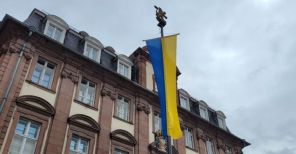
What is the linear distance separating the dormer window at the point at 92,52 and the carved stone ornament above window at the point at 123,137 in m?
5.34

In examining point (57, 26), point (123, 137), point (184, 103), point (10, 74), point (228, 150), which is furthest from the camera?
point (228, 150)

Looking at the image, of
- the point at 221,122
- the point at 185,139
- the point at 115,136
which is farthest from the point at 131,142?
the point at 221,122

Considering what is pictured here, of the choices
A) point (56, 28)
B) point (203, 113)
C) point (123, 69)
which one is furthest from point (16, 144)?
point (203, 113)

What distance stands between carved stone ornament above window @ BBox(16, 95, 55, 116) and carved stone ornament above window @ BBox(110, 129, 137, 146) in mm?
4198

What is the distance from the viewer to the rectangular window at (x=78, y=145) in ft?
53.1

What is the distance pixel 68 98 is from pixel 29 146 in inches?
148

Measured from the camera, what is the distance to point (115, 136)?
1825 centimetres

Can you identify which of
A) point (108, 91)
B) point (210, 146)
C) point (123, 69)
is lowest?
point (210, 146)

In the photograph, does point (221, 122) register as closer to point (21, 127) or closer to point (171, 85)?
point (171, 85)

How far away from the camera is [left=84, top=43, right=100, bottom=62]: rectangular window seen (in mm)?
20591

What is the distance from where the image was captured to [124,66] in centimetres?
2275

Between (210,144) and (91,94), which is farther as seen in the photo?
(210,144)

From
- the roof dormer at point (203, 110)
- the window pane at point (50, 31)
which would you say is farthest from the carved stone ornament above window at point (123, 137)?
the roof dormer at point (203, 110)

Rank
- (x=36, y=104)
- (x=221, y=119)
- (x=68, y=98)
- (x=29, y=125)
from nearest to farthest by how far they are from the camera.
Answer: (x=29, y=125) → (x=36, y=104) → (x=68, y=98) → (x=221, y=119)
